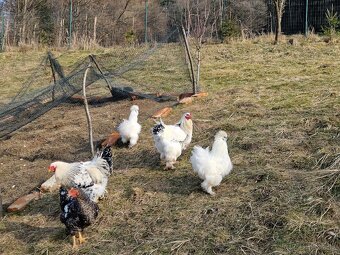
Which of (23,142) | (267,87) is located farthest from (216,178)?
(267,87)

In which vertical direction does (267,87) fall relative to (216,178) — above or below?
above

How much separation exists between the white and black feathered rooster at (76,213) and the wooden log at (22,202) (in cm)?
95

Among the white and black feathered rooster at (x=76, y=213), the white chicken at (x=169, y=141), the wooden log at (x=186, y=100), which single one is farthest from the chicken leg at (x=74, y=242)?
the wooden log at (x=186, y=100)

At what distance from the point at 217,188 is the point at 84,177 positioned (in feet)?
3.98

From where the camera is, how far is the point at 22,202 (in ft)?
14.7

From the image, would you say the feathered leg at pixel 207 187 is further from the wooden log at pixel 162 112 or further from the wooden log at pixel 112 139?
the wooden log at pixel 162 112

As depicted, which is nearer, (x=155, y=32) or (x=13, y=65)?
(x=13, y=65)

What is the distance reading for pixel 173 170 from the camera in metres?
4.74

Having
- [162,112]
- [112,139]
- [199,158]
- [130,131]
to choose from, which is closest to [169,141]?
[199,158]

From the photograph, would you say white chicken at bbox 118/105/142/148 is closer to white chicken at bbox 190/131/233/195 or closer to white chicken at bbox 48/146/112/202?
white chicken at bbox 48/146/112/202

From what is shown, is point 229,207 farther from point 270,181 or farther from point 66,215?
point 66,215

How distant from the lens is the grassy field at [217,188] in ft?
11.1

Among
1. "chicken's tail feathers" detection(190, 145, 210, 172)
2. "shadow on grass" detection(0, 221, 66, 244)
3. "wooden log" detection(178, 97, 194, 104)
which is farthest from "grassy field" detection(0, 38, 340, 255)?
"chicken's tail feathers" detection(190, 145, 210, 172)

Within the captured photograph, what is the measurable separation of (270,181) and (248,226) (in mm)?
710
